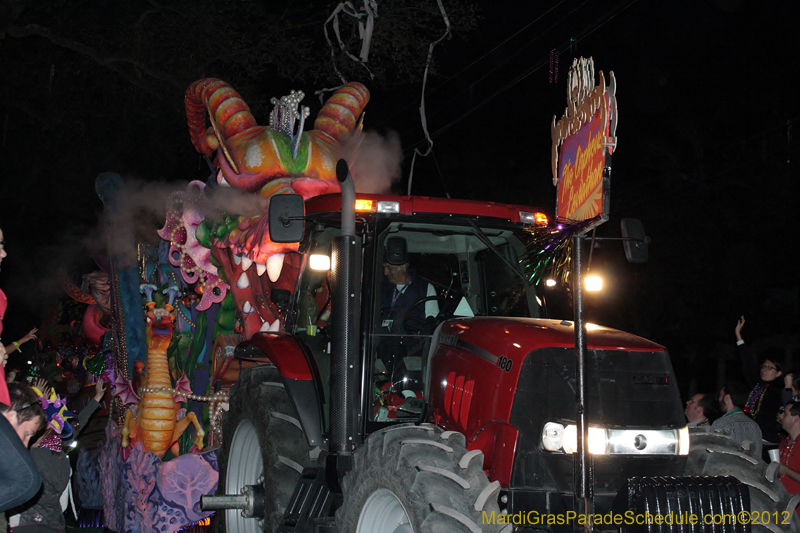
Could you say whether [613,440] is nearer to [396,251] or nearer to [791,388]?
[396,251]

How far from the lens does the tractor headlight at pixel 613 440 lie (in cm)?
341

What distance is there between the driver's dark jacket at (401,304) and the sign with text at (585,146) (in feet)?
4.25

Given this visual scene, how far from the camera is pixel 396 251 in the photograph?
4238mm

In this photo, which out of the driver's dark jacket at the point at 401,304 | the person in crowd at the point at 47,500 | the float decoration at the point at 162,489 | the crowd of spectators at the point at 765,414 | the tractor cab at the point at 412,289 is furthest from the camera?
the float decoration at the point at 162,489

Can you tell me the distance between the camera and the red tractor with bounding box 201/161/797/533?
327 centimetres

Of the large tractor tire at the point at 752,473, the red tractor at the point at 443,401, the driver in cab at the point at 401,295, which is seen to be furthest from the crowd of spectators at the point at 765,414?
the driver in cab at the point at 401,295

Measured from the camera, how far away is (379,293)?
14.2 feet

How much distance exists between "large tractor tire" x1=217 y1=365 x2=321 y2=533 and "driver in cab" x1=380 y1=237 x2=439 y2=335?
101 cm

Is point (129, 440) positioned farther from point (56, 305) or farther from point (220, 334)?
point (56, 305)

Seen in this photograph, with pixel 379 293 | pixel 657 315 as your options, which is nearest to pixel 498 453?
pixel 379 293

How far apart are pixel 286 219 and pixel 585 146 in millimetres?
1770

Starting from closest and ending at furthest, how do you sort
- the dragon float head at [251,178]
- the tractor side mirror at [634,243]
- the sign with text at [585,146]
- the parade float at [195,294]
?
the sign with text at [585,146]
the tractor side mirror at [634,243]
the dragon float head at [251,178]
the parade float at [195,294]

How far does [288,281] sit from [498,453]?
391 centimetres

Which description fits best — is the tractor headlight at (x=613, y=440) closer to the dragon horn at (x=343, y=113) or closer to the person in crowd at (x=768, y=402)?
the person in crowd at (x=768, y=402)
